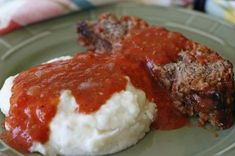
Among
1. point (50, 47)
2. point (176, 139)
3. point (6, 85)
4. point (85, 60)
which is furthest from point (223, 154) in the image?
point (50, 47)

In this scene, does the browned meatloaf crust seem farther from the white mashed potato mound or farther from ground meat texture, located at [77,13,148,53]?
the white mashed potato mound

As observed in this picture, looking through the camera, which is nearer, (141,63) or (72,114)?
(72,114)

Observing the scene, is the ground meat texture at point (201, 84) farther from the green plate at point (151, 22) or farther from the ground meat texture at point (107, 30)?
the ground meat texture at point (107, 30)

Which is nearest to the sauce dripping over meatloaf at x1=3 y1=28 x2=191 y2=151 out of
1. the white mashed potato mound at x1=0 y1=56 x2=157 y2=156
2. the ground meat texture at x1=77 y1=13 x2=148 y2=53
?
the white mashed potato mound at x1=0 y1=56 x2=157 y2=156

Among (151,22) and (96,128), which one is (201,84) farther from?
(151,22)

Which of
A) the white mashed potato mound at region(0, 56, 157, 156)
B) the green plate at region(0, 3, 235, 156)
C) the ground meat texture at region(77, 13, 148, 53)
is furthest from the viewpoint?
the ground meat texture at region(77, 13, 148, 53)

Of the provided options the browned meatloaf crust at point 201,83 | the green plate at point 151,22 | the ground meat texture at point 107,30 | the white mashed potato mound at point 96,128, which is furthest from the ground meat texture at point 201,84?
the ground meat texture at point 107,30

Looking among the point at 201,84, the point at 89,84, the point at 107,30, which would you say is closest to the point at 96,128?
the point at 89,84

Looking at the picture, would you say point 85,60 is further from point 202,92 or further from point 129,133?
point 202,92
